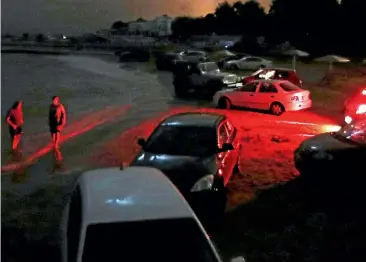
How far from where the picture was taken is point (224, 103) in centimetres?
2453

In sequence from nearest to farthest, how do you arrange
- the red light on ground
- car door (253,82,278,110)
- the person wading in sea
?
the person wading in sea
the red light on ground
car door (253,82,278,110)

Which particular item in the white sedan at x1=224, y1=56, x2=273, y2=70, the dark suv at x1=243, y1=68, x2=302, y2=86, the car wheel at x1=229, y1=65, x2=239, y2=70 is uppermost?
the dark suv at x1=243, y1=68, x2=302, y2=86

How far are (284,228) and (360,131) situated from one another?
142 inches

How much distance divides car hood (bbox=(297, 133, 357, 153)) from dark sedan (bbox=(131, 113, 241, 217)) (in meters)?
1.37

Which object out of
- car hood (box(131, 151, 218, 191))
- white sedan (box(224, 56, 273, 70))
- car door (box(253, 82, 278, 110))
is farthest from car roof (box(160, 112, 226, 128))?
white sedan (box(224, 56, 273, 70))

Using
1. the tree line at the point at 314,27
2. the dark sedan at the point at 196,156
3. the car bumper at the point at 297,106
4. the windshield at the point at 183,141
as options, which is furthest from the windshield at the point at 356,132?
the tree line at the point at 314,27

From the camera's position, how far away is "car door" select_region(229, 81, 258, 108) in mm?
23641

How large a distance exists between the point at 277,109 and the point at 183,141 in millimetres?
12741

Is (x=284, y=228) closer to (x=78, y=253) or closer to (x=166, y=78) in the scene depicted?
(x=78, y=253)

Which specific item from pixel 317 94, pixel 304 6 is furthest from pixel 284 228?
pixel 304 6

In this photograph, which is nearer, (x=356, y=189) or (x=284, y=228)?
(x=284, y=228)

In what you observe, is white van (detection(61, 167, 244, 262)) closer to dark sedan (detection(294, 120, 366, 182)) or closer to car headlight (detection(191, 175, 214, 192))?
car headlight (detection(191, 175, 214, 192))

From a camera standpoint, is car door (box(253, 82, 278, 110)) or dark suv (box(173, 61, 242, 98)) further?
dark suv (box(173, 61, 242, 98))

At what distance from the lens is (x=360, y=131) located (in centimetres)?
1202
